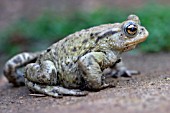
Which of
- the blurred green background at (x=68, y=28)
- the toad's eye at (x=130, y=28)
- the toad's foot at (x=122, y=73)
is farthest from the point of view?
the blurred green background at (x=68, y=28)

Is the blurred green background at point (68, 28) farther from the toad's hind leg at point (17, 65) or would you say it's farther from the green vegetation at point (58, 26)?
the toad's hind leg at point (17, 65)

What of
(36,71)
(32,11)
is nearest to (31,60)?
(36,71)

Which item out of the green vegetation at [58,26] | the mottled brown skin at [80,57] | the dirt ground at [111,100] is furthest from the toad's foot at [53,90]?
the green vegetation at [58,26]

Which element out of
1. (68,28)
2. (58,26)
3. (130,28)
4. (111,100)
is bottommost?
(111,100)

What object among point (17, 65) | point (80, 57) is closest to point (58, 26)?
point (17, 65)

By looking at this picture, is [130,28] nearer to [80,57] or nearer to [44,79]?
[80,57]

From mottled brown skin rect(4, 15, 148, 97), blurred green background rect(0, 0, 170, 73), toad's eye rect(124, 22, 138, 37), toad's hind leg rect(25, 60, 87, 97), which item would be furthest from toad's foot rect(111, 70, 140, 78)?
blurred green background rect(0, 0, 170, 73)
